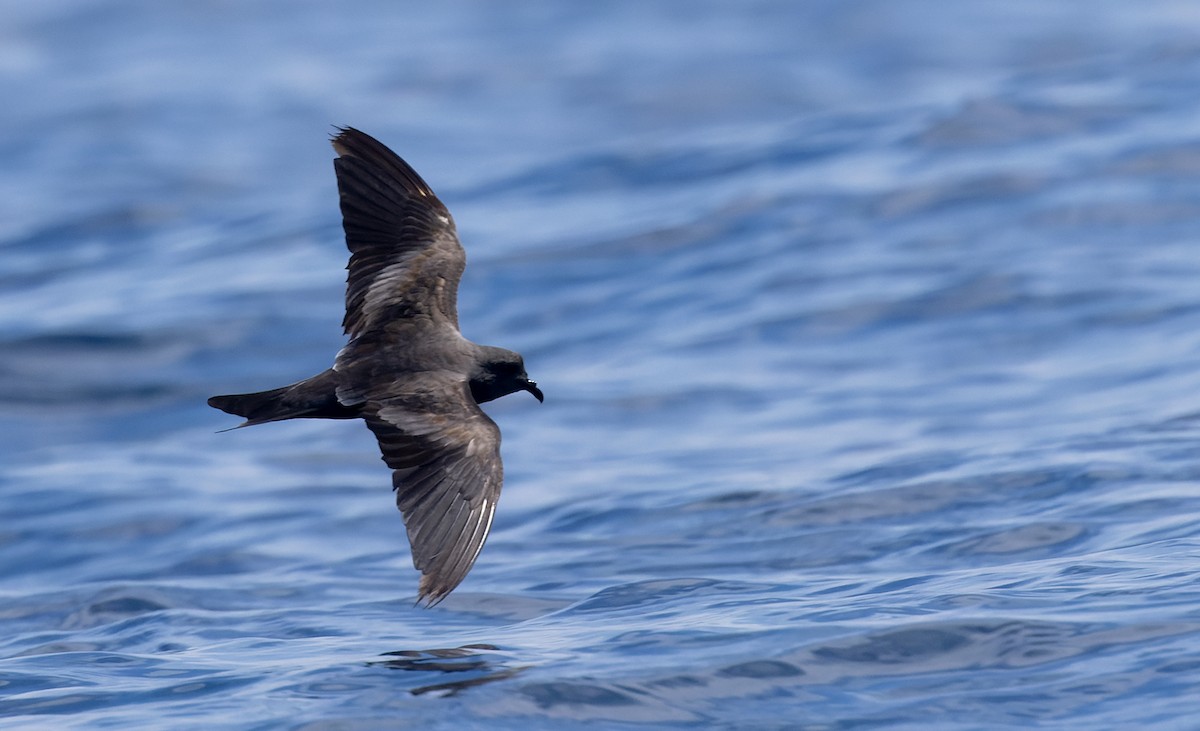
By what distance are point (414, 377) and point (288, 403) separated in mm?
556

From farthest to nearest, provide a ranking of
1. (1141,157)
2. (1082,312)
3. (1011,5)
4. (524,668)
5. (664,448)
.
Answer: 1. (1011,5)
2. (1141,157)
3. (1082,312)
4. (664,448)
5. (524,668)

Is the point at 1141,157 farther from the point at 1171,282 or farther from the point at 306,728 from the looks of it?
the point at 306,728

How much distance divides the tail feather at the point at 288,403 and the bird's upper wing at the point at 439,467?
18 centimetres

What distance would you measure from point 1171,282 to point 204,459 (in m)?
8.23

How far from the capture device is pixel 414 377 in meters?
7.27

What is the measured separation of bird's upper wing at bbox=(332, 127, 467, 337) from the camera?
25.0 feet

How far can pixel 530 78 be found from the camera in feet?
85.0

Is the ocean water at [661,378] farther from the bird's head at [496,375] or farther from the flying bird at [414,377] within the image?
the bird's head at [496,375]

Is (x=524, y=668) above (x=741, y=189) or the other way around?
the other way around

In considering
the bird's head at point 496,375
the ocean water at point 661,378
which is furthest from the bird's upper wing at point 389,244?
the ocean water at point 661,378

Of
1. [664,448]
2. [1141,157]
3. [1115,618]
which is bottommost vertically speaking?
[1115,618]

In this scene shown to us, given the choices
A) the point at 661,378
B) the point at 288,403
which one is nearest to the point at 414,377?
the point at 288,403

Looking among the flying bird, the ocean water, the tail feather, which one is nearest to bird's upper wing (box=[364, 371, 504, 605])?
the flying bird

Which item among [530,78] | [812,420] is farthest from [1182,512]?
[530,78]
